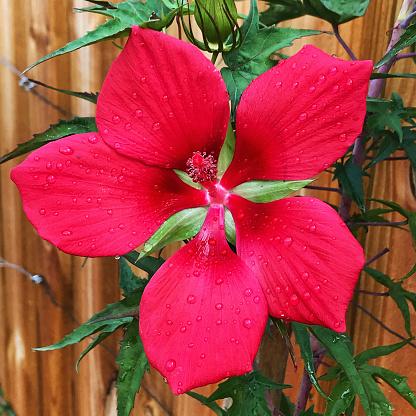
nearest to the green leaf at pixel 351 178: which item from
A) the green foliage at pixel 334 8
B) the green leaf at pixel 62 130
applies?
the green foliage at pixel 334 8

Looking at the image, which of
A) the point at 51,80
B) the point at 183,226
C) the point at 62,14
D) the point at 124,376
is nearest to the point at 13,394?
the point at 51,80

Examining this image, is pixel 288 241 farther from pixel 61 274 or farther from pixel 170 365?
pixel 61 274

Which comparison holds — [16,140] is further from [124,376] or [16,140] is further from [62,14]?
[124,376]

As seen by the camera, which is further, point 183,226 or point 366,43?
point 366,43

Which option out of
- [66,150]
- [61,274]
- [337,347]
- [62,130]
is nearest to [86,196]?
[66,150]

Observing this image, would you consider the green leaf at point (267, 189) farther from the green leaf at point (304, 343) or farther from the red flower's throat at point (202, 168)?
the green leaf at point (304, 343)

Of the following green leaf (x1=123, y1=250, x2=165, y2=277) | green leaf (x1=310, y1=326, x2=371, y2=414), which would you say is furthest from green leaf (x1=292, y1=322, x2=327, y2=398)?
green leaf (x1=123, y1=250, x2=165, y2=277)
